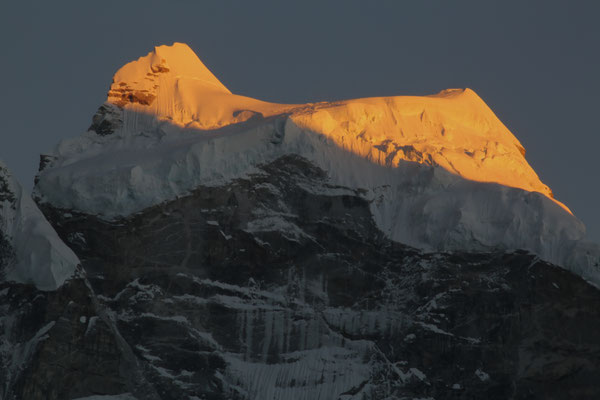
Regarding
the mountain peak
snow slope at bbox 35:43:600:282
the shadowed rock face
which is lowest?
the shadowed rock face

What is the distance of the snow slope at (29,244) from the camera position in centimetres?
12262

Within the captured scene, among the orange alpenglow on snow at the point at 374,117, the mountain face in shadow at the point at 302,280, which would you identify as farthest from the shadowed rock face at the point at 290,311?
the orange alpenglow on snow at the point at 374,117

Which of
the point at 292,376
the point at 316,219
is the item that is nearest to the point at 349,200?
the point at 316,219

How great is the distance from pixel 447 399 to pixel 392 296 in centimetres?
745

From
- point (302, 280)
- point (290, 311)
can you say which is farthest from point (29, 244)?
point (302, 280)

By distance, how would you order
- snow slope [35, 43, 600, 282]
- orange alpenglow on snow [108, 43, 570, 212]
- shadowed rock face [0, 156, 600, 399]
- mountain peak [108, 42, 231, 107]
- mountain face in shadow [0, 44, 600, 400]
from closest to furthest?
shadowed rock face [0, 156, 600, 399] < mountain face in shadow [0, 44, 600, 400] < snow slope [35, 43, 600, 282] < orange alpenglow on snow [108, 43, 570, 212] < mountain peak [108, 42, 231, 107]

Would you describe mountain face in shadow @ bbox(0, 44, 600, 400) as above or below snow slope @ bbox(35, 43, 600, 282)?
below

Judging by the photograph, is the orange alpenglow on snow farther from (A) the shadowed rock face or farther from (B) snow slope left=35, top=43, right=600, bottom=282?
(A) the shadowed rock face

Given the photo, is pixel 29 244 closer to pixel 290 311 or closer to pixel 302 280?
pixel 290 311

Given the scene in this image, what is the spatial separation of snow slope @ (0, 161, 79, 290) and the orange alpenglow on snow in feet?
47.5

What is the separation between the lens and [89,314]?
401 feet

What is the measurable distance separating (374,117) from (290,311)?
16.5 meters

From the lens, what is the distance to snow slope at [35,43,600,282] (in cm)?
12781

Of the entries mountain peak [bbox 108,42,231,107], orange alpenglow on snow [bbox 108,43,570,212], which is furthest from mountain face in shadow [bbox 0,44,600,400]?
mountain peak [bbox 108,42,231,107]
